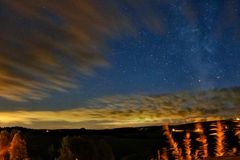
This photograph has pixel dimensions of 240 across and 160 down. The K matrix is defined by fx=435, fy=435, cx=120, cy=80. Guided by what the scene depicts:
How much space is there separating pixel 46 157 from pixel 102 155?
104 feet

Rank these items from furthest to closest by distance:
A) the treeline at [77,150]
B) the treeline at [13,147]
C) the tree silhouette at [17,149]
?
the tree silhouette at [17,149] → the treeline at [13,147] → the treeline at [77,150]

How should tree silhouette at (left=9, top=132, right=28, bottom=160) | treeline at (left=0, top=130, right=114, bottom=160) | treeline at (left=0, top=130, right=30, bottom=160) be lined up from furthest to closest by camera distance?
tree silhouette at (left=9, top=132, right=28, bottom=160)
treeline at (left=0, top=130, right=30, bottom=160)
treeline at (left=0, top=130, right=114, bottom=160)

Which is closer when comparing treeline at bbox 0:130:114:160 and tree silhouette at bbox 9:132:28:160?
treeline at bbox 0:130:114:160

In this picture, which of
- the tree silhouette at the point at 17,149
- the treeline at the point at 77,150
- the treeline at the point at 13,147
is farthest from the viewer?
the tree silhouette at the point at 17,149

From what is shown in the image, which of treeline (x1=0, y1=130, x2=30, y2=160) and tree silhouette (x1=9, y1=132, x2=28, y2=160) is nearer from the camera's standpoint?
treeline (x1=0, y1=130, x2=30, y2=160)

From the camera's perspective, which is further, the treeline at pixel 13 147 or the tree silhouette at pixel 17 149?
the tree silhouette at pixel 17 149

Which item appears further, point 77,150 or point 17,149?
point 17,149

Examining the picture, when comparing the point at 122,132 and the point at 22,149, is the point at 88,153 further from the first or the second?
the point at 122,132

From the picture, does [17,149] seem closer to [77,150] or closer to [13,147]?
[13,147]

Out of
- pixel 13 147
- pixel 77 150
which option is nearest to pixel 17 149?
pixel 13 147

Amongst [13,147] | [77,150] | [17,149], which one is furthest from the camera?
[17,149]

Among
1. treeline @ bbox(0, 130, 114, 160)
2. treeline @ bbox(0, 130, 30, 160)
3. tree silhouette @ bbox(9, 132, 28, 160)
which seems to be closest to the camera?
treeline @ bbox(0, 130, 114, 160)

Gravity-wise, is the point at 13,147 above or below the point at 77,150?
above

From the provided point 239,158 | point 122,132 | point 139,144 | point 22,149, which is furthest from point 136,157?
point 122,132
